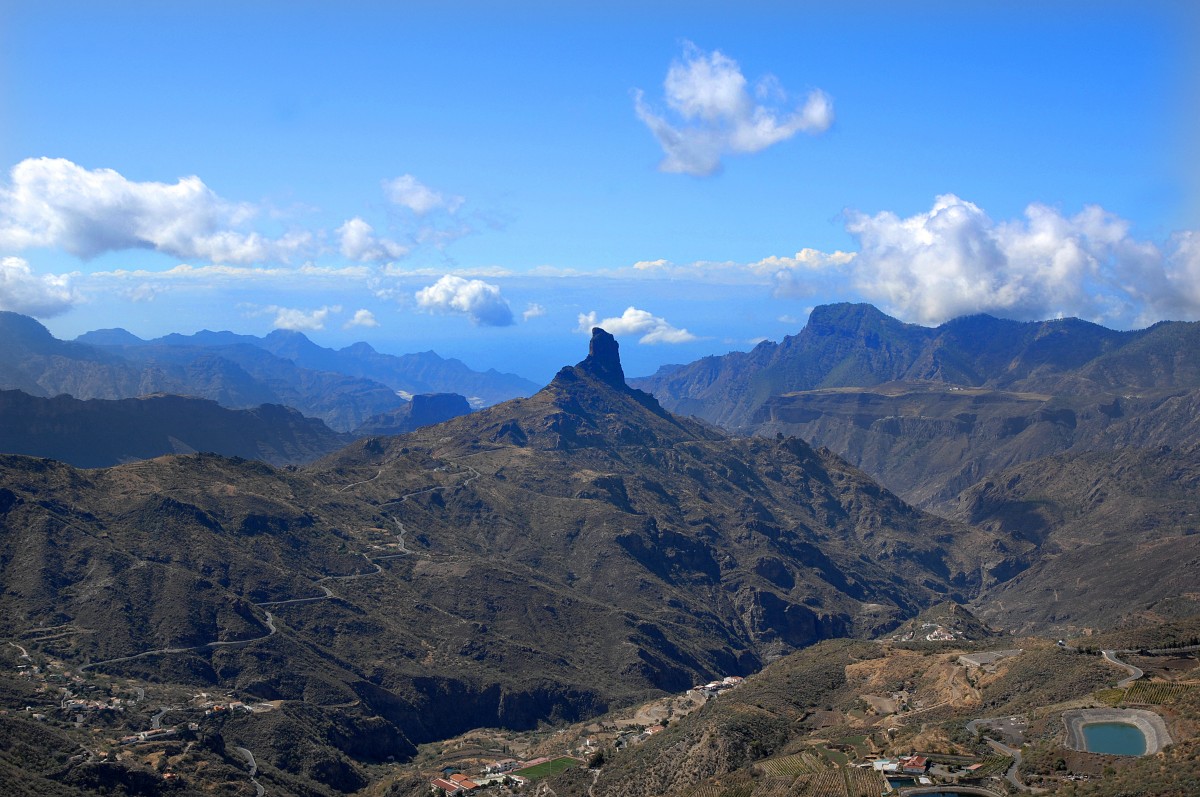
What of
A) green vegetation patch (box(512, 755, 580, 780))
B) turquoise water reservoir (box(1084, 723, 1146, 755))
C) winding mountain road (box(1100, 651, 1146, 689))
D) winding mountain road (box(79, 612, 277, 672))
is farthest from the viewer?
winding mountain road (box(79, 612, 277, 672))

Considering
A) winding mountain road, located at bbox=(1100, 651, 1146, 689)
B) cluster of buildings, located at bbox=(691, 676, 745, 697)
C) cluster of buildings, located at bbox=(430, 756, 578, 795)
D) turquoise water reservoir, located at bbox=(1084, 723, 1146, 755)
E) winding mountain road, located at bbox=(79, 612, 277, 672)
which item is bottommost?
cluster of buildings, located at bbox=(430, 756, 578, 795)

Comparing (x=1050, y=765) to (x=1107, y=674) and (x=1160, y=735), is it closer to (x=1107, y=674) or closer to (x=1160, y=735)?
(x=1160, y=735)

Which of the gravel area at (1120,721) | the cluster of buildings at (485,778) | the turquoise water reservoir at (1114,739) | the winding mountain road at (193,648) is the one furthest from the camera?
the winding mountain road at (193,648)

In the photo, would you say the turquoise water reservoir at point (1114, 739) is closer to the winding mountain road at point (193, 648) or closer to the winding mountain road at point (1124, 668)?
the winding mountain road at point (1124, 668)

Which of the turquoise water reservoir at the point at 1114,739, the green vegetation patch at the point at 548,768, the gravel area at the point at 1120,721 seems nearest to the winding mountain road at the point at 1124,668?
the gravel area at the point at 1120,721

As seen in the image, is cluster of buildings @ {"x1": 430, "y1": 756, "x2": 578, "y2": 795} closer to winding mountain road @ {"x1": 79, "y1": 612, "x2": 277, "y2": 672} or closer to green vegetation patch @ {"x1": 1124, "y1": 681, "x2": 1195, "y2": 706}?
winding mountain road @ {"x1": 79, "y1": 612, "x2": 277, "y2": 672}

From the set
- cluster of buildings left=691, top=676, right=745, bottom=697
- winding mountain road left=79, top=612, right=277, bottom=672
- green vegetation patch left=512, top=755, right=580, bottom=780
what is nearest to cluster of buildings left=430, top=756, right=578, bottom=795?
green vegetation patch left=512, top=755, right=580, bottom=780

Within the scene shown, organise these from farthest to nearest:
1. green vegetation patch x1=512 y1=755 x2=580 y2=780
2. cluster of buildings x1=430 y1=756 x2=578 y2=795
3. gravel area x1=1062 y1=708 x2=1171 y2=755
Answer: green vegetation patch x1=512 y1=755 x2=580 y2=780
cluster of buildings x1=430 y1=756 x2=578 y2=795
gravel area x1=1062 y1=708 x2=1171 y2=755

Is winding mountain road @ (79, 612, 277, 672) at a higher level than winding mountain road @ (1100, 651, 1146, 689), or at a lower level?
lower

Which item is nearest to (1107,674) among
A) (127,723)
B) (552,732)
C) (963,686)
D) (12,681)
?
(963,686)
